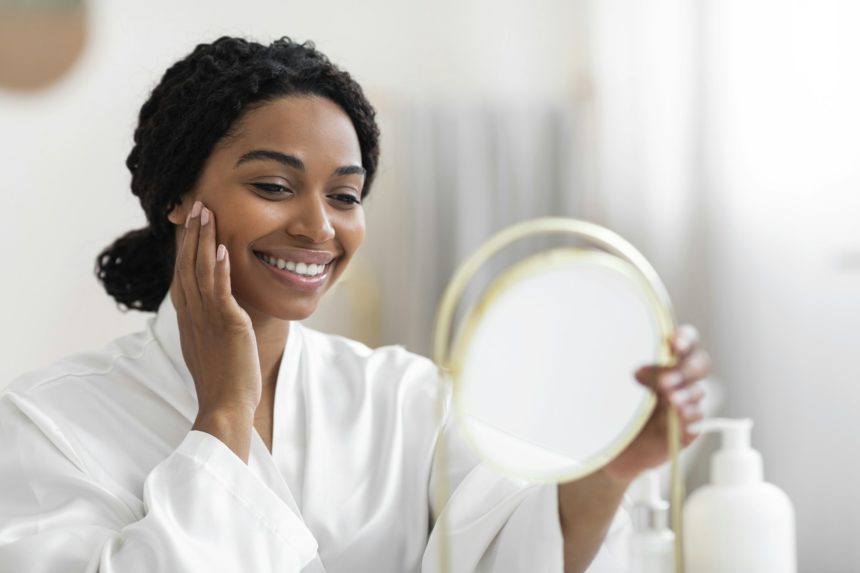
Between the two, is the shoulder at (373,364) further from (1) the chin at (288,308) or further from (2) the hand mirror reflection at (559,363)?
(2) the hand mirror reflection at (559,363)

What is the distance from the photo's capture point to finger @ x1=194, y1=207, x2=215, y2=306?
1026 mm

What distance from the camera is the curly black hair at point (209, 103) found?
110 cm

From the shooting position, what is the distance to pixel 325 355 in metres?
1.23

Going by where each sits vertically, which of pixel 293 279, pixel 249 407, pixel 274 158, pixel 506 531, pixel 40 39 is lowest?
pixel 506 531

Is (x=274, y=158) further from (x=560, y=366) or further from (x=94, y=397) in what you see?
(x=560, y=366)

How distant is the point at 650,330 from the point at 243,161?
52cm

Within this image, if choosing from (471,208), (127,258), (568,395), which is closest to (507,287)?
(568,395)

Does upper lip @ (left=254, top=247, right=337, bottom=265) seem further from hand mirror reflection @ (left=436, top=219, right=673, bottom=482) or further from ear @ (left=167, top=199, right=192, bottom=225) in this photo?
Result: hand mirror reflection @ (left=436, top=219, right=673, bottom=482)

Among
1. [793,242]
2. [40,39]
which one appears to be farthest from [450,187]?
[40,39]

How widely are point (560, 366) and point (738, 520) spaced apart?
0.16 meters

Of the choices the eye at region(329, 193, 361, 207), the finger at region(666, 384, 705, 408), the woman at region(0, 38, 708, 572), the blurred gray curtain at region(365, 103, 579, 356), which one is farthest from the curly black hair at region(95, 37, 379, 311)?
the blurred gray curtain at region(365, 103, 579, 356)

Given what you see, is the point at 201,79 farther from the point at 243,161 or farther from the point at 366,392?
the point at 366,392

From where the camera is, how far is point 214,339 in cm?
101

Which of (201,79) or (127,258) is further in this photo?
(127,258)
